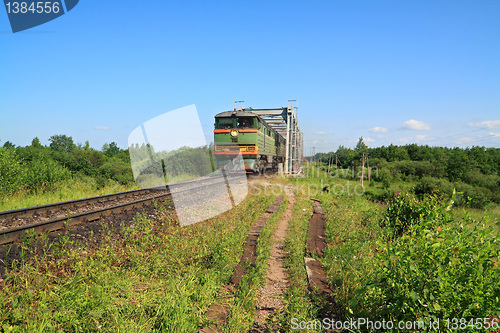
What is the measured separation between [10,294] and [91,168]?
2455 cm

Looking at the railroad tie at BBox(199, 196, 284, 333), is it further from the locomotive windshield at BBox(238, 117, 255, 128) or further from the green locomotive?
the locomotive windshield at BBox(238, 117, 255, 128)

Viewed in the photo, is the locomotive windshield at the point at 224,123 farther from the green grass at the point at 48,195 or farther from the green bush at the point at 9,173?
the green bush at the point at 9,173

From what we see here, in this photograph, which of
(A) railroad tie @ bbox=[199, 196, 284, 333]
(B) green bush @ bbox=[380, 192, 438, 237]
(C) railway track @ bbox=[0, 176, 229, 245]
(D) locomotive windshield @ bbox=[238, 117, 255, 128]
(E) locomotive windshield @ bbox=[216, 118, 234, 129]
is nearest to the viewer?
(A) railroad tie @ bbox=[199, 196, 284, 333]

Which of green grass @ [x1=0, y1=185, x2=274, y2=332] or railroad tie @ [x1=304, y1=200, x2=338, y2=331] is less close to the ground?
green grass @ [x1=0, y1=185, x2=274, y2=332]

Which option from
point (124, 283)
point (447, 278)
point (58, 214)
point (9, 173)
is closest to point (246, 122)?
point (58, 214)

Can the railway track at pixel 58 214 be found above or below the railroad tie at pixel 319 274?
above

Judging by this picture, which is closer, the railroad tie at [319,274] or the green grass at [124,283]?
the green grass at [124,283]

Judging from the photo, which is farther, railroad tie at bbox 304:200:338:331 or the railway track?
the railway track

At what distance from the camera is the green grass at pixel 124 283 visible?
3.08m

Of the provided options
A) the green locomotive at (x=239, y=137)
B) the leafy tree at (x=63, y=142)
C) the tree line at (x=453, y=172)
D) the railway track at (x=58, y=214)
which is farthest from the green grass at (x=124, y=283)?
the leafy tree at (x=63, y=142)

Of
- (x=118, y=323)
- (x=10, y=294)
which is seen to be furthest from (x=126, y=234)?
(x=118, y=323)

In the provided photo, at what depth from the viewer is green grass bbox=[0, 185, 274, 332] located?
3082mm

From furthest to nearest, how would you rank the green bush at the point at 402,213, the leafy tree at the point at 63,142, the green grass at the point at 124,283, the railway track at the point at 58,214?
the leafy tree at the point at 63,142, the green bush at the point at 402,213, the railway track at the point at 58,214, the green grass at the point at 124,283

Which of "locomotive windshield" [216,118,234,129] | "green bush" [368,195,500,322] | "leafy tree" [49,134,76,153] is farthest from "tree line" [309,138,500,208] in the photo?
"leafy tree" [49,134,76,153]
